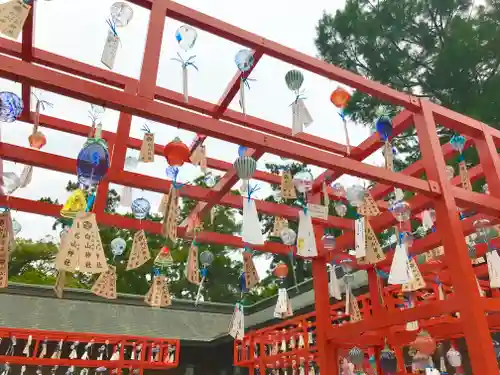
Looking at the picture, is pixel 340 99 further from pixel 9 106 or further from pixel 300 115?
pixel 9 106

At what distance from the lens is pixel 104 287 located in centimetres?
335

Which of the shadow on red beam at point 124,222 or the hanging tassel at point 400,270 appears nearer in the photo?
the hanging tassel at point 400,270

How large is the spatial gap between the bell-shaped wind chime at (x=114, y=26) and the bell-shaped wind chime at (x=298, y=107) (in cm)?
121

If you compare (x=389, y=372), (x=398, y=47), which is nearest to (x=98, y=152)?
(x=389, y=372)

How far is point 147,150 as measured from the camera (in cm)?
313

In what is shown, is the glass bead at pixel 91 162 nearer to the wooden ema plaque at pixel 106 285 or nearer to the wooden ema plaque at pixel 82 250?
the wooden ema plaque at pixel 82 250

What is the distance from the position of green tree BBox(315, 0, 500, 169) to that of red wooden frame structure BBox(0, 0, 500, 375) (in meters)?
4.15

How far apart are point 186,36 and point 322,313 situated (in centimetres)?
256

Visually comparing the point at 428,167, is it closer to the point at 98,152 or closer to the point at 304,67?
the point at 304,67

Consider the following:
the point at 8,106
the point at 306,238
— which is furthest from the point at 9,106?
the point at 306,238

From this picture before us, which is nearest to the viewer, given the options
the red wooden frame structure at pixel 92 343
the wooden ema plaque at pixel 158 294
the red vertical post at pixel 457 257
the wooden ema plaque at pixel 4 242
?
the red vertical post at pixel 457 257

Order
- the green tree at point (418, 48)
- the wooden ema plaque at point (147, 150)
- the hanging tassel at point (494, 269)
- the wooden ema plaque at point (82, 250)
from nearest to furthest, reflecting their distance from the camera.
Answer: the wooden ema plaque at point (82, 250) → the wooden ema plaque at point (147, 150) → the hanging tassel at point (494, 269) → the green tree at point (418, 48)

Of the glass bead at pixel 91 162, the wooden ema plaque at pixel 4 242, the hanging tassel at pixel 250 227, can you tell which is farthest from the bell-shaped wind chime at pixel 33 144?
the hanging tassel at pixel 250 227

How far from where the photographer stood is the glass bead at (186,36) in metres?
2.99
